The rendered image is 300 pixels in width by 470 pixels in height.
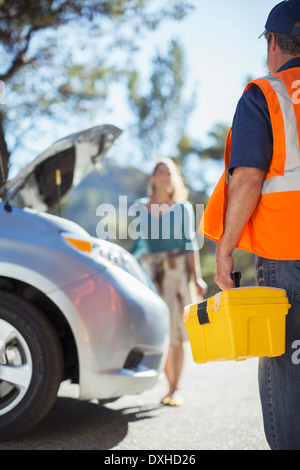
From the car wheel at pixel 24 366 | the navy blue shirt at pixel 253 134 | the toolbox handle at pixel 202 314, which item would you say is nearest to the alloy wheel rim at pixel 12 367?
the car wheel at pixel 24 366

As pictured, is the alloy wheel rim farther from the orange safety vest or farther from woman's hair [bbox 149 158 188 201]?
woman's hair [bbox 149 158 188 201]

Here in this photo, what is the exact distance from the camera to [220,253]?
1.93 m

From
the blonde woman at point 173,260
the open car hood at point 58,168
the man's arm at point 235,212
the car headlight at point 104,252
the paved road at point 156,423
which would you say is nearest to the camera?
the man's arm at point 235,212

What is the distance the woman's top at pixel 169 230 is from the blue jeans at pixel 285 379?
2.99 meters

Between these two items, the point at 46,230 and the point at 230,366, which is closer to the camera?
the point at 46,230

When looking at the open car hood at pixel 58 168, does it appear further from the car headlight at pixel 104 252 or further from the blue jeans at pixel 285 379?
the blue jeans at pixel 285 379

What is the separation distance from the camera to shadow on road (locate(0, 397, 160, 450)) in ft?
10.2

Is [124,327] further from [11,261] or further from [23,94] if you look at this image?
[23,94]

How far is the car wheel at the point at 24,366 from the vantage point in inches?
120

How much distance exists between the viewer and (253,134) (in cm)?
184

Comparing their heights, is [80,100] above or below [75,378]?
above

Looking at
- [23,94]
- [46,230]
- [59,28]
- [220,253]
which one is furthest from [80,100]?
[220,253]

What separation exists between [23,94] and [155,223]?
7463mm
